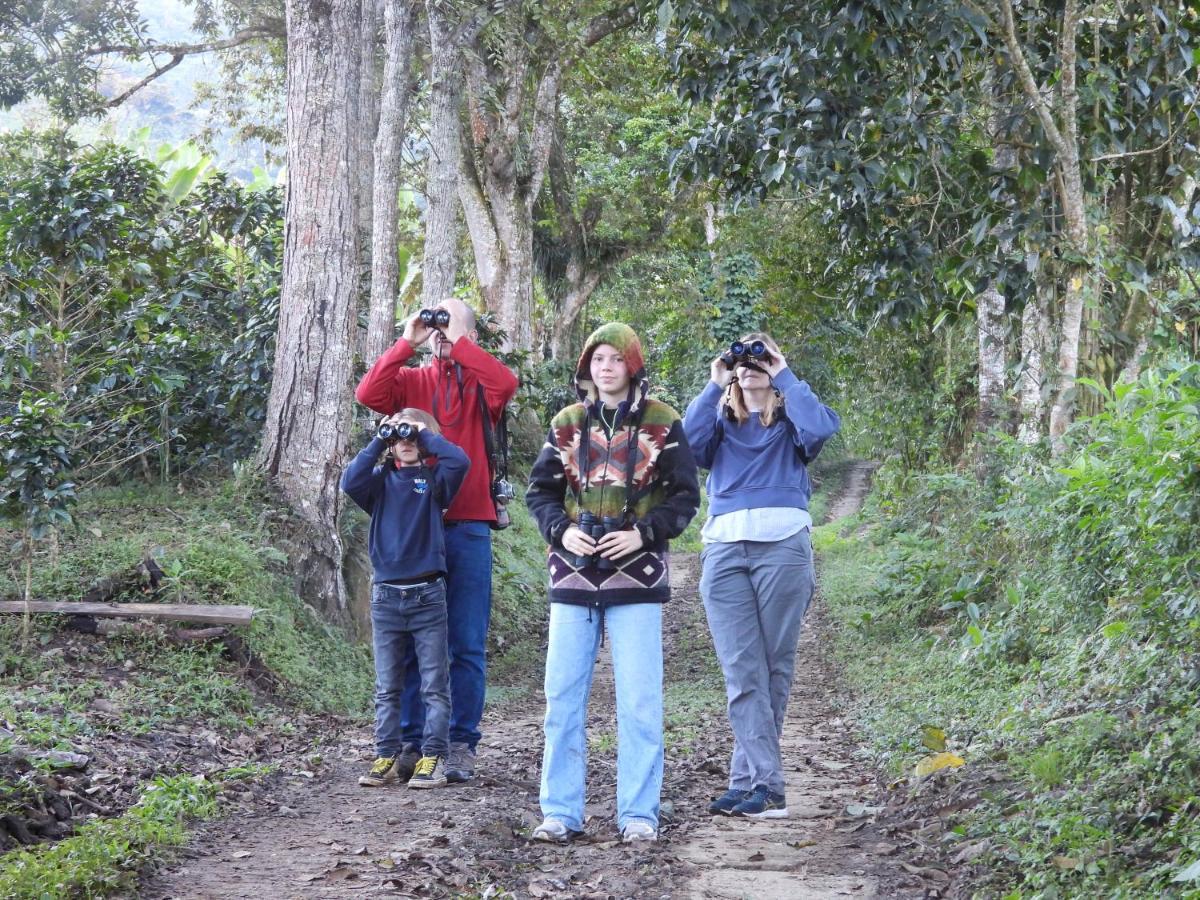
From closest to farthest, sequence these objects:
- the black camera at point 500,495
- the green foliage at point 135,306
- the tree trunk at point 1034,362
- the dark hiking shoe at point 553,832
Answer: the dark hiking shoe at point 553,832 → the black camera at point 500,495 → the tree trunk at point 1034,362 → the green foliage at point 135,306

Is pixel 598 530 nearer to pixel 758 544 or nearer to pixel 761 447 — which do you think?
pixel 758 544

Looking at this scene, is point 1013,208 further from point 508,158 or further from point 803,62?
point 508,158

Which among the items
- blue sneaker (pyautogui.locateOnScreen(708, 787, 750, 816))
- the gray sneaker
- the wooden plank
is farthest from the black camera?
the wooden plank

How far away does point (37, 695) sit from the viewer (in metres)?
7.34

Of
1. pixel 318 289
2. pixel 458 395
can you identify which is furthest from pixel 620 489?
pixel 318 289

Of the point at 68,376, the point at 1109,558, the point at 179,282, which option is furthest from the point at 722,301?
the point at 1109,558

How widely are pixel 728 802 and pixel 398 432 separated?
2.47 m

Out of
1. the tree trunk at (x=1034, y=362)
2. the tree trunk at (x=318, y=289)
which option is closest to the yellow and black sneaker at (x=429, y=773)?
the tree trunk at (x=318, y=289)

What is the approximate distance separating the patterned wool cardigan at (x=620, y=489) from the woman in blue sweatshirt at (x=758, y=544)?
562mm

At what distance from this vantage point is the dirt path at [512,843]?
4.75m

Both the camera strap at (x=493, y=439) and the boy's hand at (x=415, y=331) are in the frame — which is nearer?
the boy's hand at (x=415, y=331)

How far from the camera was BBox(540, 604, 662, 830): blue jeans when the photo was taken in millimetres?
5453

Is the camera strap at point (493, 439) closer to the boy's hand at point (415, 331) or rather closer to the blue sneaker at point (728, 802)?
the boy's hand at point (415, 331)

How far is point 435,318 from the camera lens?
673 cm
